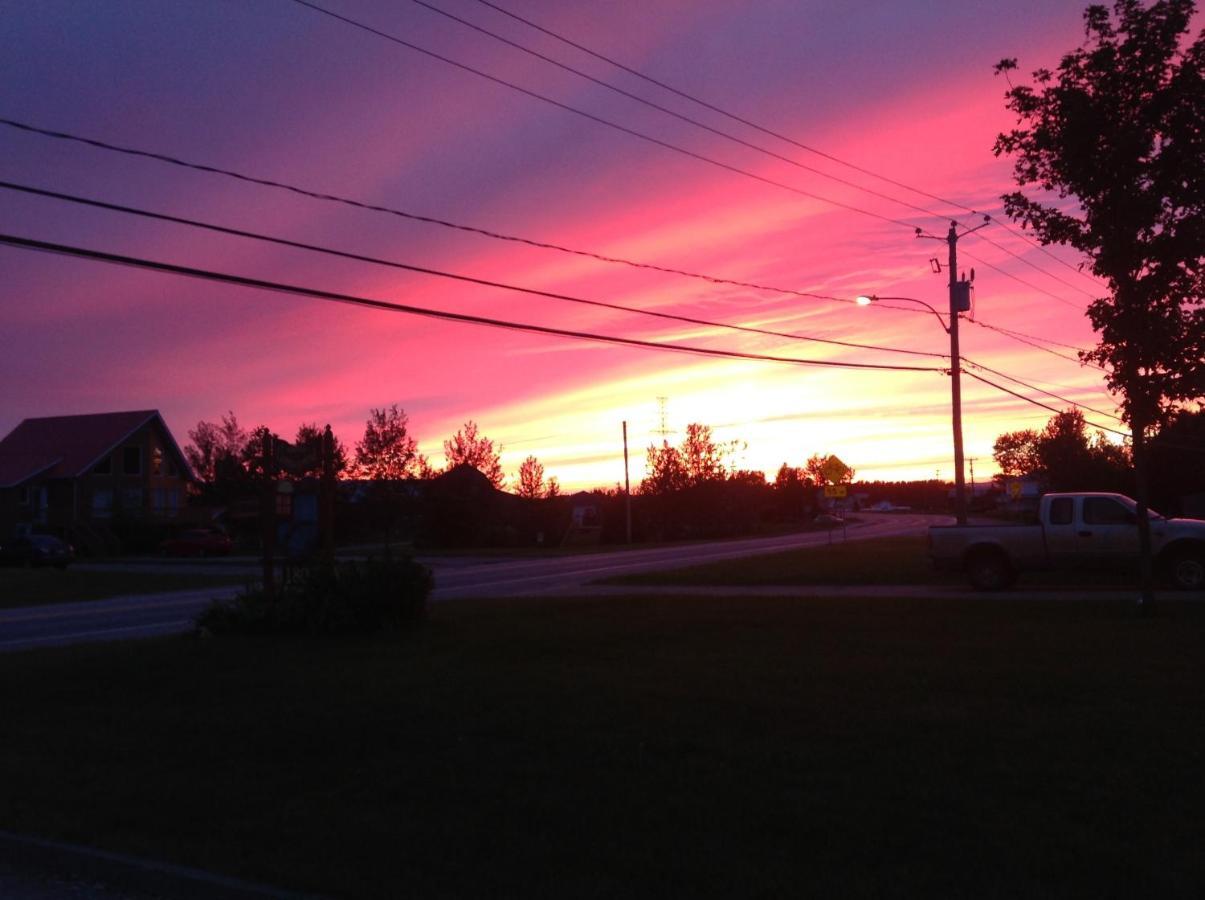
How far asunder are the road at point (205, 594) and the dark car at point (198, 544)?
9929mm

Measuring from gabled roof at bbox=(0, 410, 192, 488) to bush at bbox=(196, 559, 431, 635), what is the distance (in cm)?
5496

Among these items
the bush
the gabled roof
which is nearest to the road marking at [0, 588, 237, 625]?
the bush

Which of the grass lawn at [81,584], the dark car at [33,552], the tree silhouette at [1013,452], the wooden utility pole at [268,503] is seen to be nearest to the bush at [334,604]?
the wooden utility pole at [268,503]

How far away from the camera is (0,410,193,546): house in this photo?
65.4 m

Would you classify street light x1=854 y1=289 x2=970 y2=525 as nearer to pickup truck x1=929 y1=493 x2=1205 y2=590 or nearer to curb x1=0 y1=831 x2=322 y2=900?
pickup truck x1=929 y1=493 x2=1205 y2=590

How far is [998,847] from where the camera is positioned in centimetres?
597

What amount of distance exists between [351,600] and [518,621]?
109 inches

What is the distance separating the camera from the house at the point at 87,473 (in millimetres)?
65375

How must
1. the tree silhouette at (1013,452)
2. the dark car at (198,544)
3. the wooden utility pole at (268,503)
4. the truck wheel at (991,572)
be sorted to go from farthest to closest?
the tree silhouette at (1013,452)
the dark car at (198,544)
the truck wheel at (991,572)
the wooden utility pole at (268,503)

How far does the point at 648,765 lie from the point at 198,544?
5577cm

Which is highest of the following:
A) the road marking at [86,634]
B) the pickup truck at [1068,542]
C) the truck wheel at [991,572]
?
the pickup truck at [1068,542]

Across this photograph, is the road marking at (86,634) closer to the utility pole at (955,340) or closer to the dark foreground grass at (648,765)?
the dark foreground grass at (648,765)

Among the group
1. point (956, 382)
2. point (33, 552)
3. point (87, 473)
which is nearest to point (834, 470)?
point (956, 382)

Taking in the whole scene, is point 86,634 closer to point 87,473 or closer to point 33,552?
point 33,552
